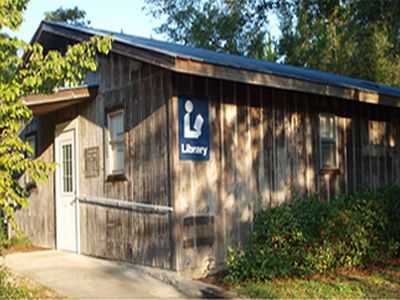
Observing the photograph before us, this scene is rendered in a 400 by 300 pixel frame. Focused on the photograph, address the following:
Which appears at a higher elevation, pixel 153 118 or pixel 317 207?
pixel 153 118

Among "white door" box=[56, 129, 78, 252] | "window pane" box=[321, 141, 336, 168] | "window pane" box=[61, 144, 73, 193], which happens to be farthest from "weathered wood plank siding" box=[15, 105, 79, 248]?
"window pane" box=[321, 141, 336, 168]

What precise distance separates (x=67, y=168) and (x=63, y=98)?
1.99m

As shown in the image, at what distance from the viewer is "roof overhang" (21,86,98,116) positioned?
977 cm

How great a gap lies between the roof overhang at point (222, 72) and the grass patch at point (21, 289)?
12.2 ft

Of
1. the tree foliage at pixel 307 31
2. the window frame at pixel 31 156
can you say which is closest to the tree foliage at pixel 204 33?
the tree foliage at pixel 307 31

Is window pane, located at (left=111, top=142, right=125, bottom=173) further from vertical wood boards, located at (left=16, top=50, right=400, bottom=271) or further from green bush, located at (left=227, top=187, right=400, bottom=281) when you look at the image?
green bush, located at (left=227, top=187, right=400, bottom=281)

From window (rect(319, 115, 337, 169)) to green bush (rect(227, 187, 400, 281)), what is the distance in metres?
1.95

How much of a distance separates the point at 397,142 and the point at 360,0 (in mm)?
3819

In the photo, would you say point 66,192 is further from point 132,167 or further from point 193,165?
point 193,165

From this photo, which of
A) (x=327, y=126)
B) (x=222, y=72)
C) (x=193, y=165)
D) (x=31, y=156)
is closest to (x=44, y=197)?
(x=31, y=156)

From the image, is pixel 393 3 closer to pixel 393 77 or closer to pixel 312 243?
pixel 312 243

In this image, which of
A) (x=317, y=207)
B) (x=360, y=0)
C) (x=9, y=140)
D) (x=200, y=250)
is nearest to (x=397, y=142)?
(x=360, y=0)

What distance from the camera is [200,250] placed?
8820 millimetres

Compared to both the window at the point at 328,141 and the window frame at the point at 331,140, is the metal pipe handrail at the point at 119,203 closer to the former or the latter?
the window frame at the point at 331,140
